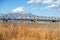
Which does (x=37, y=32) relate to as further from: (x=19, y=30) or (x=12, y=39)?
(x=12, y=39)

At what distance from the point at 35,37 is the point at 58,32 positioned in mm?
1575

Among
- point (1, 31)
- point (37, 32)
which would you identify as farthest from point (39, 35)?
point (1, 31)

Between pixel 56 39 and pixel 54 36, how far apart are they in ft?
1.22

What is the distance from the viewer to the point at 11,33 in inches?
361

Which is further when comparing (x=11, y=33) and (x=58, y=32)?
(x=58, y=32)

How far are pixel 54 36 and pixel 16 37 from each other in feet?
5.21

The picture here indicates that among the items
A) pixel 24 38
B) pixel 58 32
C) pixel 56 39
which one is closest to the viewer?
pixel 24 38

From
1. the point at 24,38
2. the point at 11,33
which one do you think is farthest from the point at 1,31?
the point at 24,38

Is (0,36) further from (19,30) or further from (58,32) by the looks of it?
(58,32)

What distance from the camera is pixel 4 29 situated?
31.2 feet

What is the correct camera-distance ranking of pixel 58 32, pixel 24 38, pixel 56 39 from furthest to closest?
pixel 58 32, pixel 56 39, pixel 24 38

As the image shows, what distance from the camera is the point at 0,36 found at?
8680mm

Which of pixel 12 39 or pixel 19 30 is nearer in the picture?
pixel 12 39

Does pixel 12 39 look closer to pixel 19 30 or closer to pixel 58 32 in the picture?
pixel 19 30
